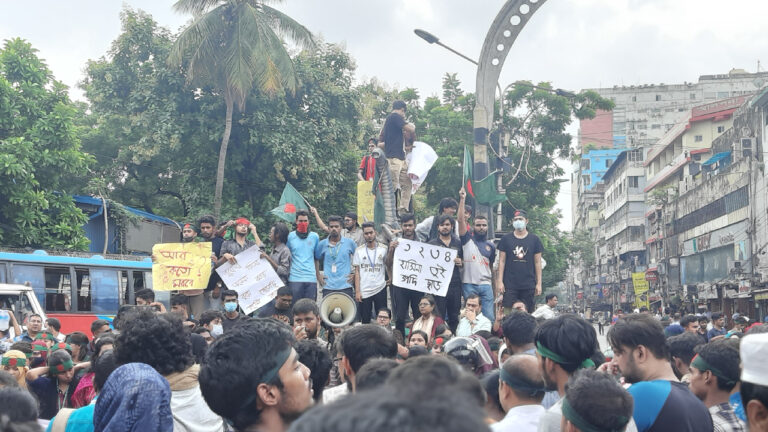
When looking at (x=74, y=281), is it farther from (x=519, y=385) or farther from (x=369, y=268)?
(x=519, y=385)

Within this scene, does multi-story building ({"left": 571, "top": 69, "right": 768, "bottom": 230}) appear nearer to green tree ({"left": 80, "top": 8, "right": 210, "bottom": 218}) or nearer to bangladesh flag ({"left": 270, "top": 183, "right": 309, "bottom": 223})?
green tree ({"left": 80, "top": 8, "right": 210, "bottom": 218})

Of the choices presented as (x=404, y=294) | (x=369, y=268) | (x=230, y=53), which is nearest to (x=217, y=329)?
(x=369, y=268)

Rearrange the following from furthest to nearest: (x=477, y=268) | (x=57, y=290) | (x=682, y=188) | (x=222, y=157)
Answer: (x=682, y=188)
(x=222, y=157)
(x=57, y=290)
(x=477, y=268)

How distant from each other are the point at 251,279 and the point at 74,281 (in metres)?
9.21

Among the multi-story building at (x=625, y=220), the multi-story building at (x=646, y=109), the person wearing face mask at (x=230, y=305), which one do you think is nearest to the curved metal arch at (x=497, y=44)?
the person wearing face mask at (x=230, y=305)

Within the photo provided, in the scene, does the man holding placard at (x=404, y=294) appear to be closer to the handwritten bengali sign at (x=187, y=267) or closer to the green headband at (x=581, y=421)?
the handwritten bengali sign at (x=187, y=267)

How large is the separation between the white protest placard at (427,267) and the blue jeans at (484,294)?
37 centimetres

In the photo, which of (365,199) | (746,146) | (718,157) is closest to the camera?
(365,199)

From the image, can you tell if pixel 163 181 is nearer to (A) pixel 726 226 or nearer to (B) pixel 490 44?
(B) pixel 490 44

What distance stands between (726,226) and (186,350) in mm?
41693

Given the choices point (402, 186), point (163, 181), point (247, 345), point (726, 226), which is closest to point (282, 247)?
point (402, 186)

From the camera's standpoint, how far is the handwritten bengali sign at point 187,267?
10.7 m

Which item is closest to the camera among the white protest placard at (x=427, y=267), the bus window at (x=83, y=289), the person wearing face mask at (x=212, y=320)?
the person wearing face mask at (x=212, y=320)

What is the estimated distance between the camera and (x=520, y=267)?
10.2 metres
